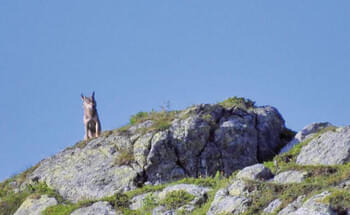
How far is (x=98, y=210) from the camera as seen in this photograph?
967 inches

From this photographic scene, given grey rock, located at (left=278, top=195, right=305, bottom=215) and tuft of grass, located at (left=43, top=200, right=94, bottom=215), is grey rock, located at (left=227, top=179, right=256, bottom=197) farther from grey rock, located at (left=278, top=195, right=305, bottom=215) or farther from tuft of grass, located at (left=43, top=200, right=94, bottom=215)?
tuft of grass, located at (left=43, top=200, right=94, bottom=215)

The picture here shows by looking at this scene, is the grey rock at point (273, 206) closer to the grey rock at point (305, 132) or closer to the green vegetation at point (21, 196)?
the grey rock at point (305, 132)

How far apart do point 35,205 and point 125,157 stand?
159 inches

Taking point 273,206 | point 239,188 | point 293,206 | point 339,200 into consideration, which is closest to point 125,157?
point 239,188

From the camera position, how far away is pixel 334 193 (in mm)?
18672

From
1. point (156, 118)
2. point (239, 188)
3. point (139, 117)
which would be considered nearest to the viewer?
point (239, 188)

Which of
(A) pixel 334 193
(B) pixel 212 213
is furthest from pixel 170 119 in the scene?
(A) pixel 334 193

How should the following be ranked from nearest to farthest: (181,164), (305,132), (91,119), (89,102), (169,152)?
1. (181,164)
2. (169,152)
3. (305,132)
4. (91,119)
5. (89,102)

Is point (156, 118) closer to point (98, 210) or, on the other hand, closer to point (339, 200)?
point (98, 210)

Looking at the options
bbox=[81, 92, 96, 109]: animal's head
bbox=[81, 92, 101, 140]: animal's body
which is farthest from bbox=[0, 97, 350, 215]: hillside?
bbox=[81, 92, 96, 109]: animal's head

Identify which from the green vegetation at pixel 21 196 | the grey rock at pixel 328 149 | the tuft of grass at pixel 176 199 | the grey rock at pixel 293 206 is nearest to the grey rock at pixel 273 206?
the grey rock at pixel 293 206

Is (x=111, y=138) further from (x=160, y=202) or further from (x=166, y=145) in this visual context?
(x=160, y=202)

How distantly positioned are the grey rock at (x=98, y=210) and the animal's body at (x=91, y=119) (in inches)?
450

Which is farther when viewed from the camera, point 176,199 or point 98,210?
point 98,210
